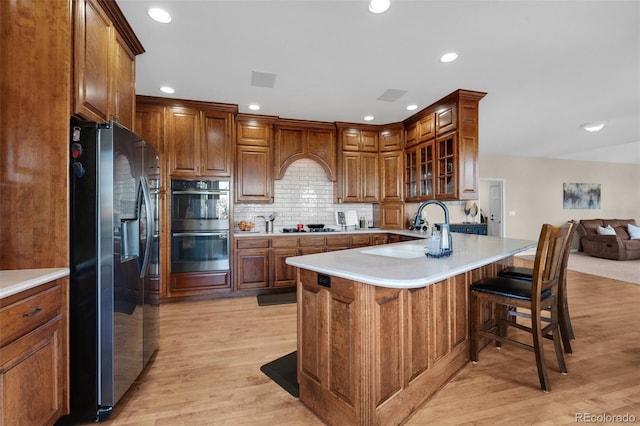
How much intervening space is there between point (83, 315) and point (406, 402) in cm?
189

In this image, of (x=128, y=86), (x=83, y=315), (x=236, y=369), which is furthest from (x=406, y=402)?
(x=128, y=86)

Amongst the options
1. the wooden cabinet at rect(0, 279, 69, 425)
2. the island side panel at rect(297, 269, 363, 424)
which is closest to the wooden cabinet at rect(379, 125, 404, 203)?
the island side panel at rect(297, 269, 363, 424)

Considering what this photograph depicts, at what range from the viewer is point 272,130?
14.5 feet

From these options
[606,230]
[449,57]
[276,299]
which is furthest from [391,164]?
[606,230]

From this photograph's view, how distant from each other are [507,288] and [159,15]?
3.24m

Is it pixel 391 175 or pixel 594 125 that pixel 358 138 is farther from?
pixel 594 125

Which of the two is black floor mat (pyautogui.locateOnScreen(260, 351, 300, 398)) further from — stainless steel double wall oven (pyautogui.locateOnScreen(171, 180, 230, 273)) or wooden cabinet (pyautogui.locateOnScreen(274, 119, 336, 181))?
wooden cabinet (pyautogui.locateOnScreen(274, 119, 336, 181))

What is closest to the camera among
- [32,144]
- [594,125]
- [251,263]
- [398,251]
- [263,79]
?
[32,144]

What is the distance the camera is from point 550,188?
303 inches

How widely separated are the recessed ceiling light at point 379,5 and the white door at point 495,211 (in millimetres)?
6803

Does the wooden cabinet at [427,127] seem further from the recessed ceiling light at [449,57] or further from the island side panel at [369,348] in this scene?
the island side panel at [369,348]

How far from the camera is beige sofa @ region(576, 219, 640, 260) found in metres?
6.45

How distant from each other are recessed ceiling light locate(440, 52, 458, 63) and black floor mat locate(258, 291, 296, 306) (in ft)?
10.4

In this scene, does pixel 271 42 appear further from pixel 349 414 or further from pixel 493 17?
pixel 349 414
